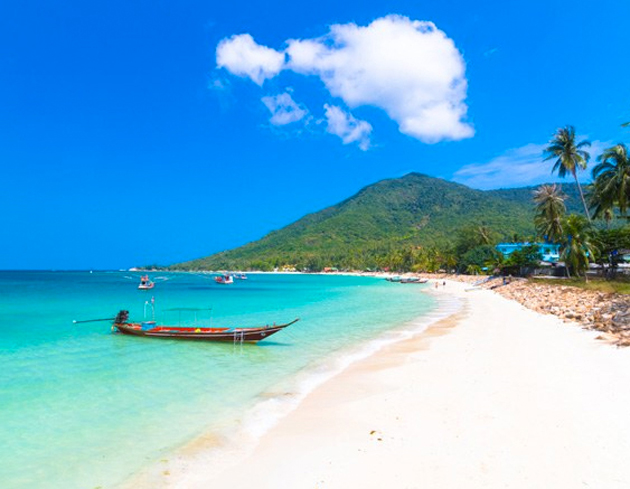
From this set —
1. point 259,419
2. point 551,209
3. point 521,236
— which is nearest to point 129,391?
point 259,419

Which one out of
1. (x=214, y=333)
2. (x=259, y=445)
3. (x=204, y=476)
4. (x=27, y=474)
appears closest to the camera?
(x=204, y=476)

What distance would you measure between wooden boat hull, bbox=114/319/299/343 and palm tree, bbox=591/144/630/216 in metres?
32.3

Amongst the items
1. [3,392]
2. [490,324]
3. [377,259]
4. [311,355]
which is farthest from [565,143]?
[377,259]

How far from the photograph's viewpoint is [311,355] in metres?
15.7

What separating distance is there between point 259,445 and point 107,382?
795cm

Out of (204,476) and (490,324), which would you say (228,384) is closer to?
(204,476)

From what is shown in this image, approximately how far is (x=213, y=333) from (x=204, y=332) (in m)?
0.61

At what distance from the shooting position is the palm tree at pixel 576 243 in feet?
126

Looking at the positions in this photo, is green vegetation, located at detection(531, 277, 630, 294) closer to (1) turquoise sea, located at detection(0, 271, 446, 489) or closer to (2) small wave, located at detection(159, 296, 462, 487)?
(1) turquoise sea, located at detection(0, 271, 446, 489)

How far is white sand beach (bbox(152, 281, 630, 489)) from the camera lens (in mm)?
5488

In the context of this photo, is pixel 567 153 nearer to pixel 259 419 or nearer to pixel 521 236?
pixel 259 419

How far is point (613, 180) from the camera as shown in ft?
108

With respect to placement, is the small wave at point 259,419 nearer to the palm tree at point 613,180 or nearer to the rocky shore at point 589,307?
the rocky shore at point 589,307

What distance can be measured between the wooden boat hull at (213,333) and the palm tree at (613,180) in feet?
106
